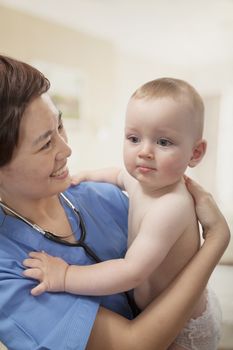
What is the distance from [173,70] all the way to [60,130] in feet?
15.5

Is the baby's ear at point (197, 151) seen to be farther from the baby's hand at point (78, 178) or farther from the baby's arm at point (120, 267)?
the baby's hand at point (78, 178)

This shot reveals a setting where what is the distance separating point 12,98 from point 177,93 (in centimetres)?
41

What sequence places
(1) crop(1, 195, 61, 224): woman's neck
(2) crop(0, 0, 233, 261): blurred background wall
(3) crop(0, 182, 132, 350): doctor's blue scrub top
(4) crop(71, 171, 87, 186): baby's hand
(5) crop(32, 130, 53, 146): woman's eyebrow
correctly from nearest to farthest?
(3) crop(0, 182, 132, 350): doctor's blue scrub top → (5) crop(32, 130, 53, 146): woman's eyebrow → (1) crop(1, 195, 61, 224): woman's neck → (4) crop(71, 171, 87, 186): baby's hand → (2) crop(0, 0, 233, 261): blurred background wall

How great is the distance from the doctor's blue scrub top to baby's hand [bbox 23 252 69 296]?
2 cm

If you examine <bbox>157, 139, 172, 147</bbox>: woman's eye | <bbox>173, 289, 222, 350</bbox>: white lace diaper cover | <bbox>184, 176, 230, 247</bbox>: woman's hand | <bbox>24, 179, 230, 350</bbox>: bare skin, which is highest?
<bbox>157, 139, 172, 147</bbox>: woman's eye

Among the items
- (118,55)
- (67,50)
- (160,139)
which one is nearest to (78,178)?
(160,139)

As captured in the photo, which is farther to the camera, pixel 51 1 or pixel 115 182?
pixel 51 1

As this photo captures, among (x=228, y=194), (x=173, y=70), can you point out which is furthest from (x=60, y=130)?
(x=173, y=70)

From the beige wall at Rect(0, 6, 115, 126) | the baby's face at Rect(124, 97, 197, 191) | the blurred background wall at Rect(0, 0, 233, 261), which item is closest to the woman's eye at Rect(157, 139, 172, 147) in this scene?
the baby's face at Rect(124, 97, 197, 191)

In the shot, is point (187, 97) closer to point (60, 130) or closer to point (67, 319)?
point (60, 130)

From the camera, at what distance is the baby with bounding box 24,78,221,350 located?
75cm

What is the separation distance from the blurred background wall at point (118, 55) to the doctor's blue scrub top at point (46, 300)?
1353 mm

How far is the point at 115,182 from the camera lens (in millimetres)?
1138

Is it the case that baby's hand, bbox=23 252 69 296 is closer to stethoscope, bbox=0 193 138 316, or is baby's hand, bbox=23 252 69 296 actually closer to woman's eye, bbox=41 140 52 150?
stethoscope, bbox=0 193 138 316
